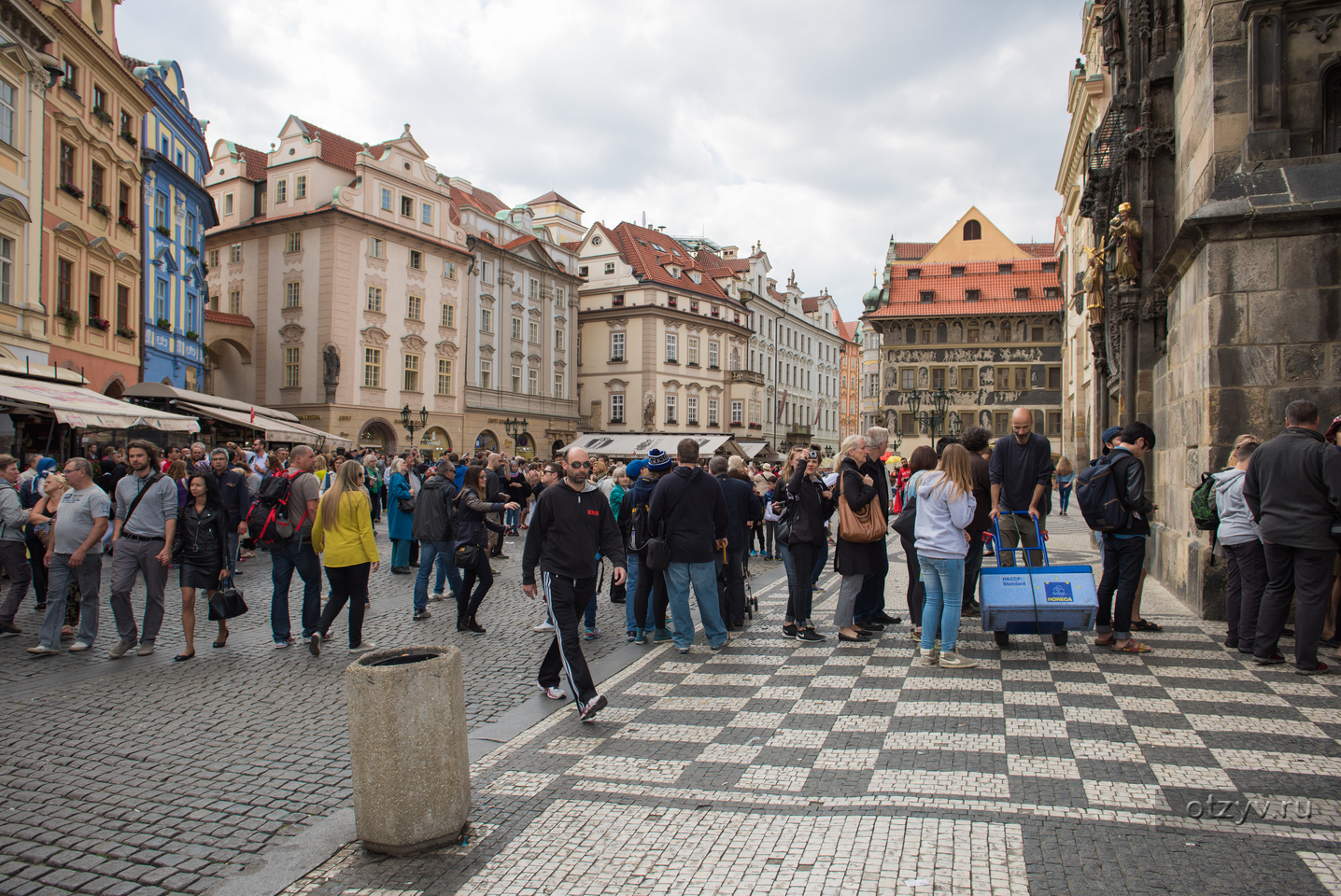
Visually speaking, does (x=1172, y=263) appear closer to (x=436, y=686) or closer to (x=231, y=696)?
(x=436, y=686)

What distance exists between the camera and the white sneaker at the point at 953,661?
673 centimetres

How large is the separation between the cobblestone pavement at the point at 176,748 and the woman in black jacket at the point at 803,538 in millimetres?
1679

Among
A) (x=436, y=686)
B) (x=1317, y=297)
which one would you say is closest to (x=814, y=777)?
(x=436, y=686)

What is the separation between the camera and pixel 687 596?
776cm

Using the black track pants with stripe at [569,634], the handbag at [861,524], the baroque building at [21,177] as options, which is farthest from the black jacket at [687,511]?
the baroque building at [21,177]

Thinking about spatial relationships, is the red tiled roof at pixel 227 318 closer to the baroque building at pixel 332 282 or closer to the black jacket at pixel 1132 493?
the baroque building at pixel 332 282

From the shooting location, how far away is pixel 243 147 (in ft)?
139

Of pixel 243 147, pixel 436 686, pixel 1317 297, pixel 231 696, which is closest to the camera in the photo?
pixel 436 686

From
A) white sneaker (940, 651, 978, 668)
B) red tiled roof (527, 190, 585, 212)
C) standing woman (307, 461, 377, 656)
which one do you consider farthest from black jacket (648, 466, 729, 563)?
red tiled roof (527, 190, 585, 212)

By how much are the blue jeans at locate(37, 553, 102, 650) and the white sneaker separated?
23.0 feet

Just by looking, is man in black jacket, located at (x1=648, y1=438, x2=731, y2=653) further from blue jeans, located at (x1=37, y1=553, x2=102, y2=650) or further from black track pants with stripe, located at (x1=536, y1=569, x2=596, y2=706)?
blue jeans, located at (x1=37, y1=553, x2=102, y2=650)

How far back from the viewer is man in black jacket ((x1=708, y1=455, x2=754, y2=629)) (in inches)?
341

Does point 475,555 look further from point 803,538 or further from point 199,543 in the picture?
point 803,538

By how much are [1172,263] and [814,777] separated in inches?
318
